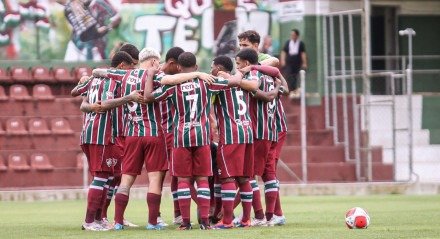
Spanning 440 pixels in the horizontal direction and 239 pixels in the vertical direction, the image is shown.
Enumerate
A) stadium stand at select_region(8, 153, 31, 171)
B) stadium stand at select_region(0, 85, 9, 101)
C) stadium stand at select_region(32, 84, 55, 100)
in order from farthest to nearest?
stadium stand at select_region(32, 84, 55, 100) < stadium stand at select_region(0, 85, 9, 101) < stadium stand at select_region(8, 153, 31, 171)

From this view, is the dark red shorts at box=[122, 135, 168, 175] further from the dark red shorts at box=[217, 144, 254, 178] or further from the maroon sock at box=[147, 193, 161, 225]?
the dark red shorts at box=[217, 144, 254, 178]

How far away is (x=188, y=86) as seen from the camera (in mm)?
15602

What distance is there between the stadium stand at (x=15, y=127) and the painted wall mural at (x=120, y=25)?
12.1 ft

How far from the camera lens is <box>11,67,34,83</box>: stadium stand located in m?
32.4

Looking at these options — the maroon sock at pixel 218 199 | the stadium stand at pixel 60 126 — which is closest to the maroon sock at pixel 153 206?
the maroon sock at pixel 218 199

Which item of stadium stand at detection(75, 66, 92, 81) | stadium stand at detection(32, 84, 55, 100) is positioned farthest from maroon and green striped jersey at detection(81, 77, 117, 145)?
stadium stand at detection(75, 66, 92, 81)

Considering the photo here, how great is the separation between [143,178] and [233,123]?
1285cm

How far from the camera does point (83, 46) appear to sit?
3419 centimetres

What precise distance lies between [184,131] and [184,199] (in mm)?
748

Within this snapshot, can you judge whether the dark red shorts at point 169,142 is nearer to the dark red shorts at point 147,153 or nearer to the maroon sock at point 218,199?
the dark red shorts at point 147,153

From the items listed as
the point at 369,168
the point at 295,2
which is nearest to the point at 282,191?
the point at 369,168

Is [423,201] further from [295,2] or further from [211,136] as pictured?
[295,2]

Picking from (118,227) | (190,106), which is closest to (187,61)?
(190,106)

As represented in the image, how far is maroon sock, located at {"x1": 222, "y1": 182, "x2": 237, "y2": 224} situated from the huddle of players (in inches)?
0.4
